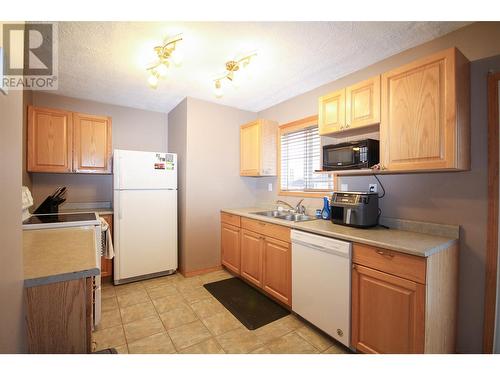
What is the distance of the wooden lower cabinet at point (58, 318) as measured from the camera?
3.14 feet

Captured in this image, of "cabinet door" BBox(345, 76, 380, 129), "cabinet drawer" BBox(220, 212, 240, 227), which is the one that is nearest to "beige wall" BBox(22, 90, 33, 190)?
"cabinet drawer" BBox(220, 212, 240, 227)

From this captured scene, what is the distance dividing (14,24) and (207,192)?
8.34ft

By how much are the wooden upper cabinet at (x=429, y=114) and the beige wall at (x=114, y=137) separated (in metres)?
3.28

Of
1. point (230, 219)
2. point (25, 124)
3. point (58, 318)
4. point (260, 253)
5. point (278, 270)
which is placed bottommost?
point (278, 270)

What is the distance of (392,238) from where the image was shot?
1.64 m

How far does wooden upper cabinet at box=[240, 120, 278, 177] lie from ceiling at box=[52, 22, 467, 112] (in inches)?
19.9

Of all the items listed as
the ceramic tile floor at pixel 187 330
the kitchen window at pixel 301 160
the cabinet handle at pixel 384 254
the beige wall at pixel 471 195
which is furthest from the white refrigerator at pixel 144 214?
the beige wall at pixel 471 195

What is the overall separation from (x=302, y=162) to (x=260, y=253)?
4.23 ft

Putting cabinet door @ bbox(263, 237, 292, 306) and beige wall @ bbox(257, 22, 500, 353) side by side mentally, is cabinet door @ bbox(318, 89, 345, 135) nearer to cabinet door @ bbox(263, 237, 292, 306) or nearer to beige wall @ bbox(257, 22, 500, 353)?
beige wall @ bbox(257, 22, 500, 353)

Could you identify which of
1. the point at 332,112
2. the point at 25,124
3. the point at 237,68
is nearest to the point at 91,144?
the point at 25,124

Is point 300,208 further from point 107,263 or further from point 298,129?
point 107,263

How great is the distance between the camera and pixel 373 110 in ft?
6.27

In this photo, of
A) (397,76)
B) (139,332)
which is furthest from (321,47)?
(139,332)

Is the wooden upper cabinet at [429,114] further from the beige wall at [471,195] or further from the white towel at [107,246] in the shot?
the white towel at [107,246]
